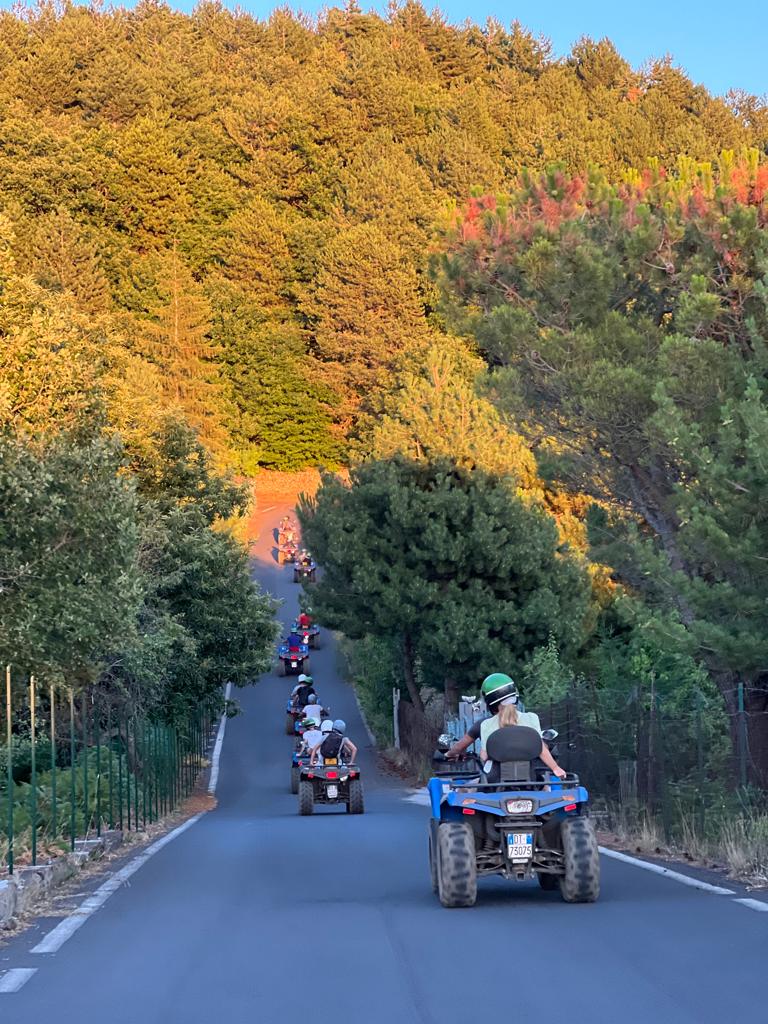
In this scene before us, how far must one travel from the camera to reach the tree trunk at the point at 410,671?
42.2 m

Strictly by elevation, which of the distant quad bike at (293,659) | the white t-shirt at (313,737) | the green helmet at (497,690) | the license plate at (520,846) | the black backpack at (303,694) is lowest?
the license plate at (520,846)

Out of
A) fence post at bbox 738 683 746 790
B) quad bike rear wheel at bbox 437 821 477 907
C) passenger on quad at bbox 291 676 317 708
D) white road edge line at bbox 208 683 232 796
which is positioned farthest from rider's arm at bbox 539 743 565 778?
passenger on quad at bbox 291 676 317 708

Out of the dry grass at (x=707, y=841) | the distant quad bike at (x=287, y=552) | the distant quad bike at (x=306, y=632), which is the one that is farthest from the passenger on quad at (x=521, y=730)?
the distant quad bike at (x=287, y=552)

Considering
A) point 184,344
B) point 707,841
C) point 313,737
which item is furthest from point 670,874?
point 184,344

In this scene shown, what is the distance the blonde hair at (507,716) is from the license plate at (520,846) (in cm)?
94

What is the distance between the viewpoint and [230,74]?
405 feet

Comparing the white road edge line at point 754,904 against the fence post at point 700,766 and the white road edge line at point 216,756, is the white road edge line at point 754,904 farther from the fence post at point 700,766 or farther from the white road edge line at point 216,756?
the white road edge line at point 216,756

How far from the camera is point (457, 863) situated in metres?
11.1

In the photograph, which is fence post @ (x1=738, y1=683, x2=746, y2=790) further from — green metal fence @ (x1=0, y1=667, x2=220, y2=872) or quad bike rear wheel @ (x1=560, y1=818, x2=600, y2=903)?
green metal fence @ (x1=0, y1=667, x2=220, y2=872)

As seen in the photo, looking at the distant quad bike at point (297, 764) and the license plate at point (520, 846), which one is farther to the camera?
the distant quad bike at point (297, 764)

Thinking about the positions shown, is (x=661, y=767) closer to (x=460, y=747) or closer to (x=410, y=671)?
(x=460, y=747)

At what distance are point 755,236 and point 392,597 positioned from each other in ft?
Result: 70.1

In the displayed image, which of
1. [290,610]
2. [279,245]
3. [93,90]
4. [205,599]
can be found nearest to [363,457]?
[205,599]

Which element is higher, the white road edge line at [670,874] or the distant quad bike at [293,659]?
the distant quad bike at [293,659]
